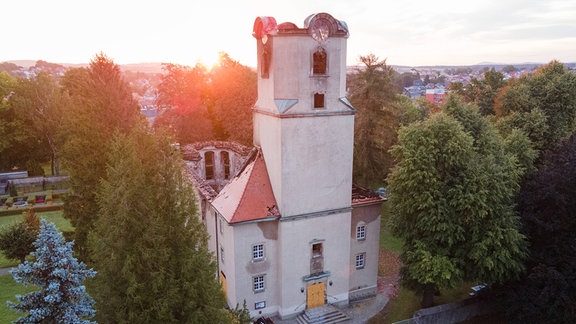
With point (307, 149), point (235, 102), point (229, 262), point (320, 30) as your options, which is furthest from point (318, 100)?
point (235, 102)

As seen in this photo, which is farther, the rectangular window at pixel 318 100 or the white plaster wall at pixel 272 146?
the rectangular window at pixel 318 100

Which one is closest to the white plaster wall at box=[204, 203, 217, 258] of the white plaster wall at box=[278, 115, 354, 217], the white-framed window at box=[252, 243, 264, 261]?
the white-framed window at box=[252, 243, 264, 261]

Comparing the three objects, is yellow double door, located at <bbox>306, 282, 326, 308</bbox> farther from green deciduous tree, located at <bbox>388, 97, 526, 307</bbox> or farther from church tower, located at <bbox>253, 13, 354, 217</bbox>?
green deciduous tree, located at <bbox>388, 97, 526, 307</bbox>

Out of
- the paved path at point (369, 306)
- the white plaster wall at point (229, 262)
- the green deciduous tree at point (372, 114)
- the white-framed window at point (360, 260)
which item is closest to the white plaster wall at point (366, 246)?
the white-framed window at point (360, 260)

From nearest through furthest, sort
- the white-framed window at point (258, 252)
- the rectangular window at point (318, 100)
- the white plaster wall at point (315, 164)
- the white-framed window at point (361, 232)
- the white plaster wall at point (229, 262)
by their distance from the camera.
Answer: the white plaster wall at point (315, 164) < the rectangular window at point (318, 100) < the white plaster wall at point (229, 262) < the white-framed window at point (258, 252) < the white-framed window at point (361, 232)

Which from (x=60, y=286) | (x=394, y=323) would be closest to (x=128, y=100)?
(x=60, y=286)

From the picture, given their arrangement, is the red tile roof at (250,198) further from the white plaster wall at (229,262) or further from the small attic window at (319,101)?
the small attic window at (319,101)

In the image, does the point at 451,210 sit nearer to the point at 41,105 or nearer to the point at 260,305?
the point at 260,305

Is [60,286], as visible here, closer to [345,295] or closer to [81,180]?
[81,180]
